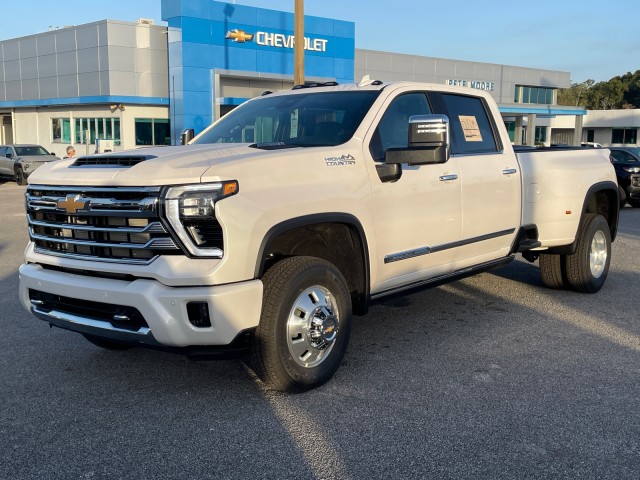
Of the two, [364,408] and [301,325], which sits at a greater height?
[301,325]

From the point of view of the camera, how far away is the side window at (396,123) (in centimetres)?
485

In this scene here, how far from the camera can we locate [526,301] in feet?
22.6

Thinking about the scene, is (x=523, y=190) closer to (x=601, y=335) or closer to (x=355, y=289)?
(x=601, y=335)

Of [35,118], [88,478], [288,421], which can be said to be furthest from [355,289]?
[35,118]

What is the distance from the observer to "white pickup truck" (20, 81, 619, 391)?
3750 mm

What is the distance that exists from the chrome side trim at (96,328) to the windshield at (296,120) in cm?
163

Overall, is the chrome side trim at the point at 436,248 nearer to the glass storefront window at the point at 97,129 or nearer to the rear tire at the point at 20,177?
the rear tire at the point at 20,177

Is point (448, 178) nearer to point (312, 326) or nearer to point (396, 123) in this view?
point (396, 123)

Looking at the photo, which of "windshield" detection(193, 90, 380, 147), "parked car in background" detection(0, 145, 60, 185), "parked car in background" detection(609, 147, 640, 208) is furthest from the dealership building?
"windshield" detection(193, 90, 380, 147)

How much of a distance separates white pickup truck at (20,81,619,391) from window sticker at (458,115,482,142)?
0.01m

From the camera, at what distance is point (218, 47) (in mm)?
33656

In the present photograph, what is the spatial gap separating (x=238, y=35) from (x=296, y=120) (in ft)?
99.2

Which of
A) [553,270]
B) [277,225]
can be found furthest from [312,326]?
[553,270]

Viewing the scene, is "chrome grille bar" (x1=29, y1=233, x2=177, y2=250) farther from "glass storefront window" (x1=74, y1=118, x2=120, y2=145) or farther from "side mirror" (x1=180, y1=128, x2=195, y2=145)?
"glass storefront window" (x1=74, y1=118, x2=120, y2=145)
